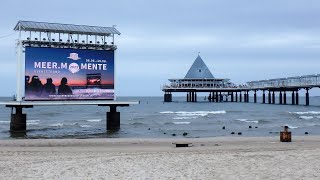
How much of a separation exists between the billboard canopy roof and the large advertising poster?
44.4 inches

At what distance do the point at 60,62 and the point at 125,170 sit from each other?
59.7 ft

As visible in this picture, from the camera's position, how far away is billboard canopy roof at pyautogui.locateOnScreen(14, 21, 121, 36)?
26969 millimetres

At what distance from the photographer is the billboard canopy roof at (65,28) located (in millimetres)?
26969

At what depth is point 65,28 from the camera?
27.9 metres

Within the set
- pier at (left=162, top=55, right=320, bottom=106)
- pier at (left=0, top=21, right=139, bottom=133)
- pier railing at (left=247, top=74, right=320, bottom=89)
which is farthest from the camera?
pier at (left=162, top=55, right=320, bottom=106)

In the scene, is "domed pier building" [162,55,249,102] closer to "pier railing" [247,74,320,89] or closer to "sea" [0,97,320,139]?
"pier railing" [247,74,320,89]

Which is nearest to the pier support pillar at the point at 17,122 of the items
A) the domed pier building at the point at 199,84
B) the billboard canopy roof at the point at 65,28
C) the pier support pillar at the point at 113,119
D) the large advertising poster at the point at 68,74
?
the large advertising poster at the point at 68,74

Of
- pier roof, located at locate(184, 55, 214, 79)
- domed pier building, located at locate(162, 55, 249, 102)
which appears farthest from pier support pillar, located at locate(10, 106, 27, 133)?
pier roof, located at locate(184, 55, 214, 79)

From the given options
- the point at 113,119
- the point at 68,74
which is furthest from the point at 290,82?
the point at 68,74

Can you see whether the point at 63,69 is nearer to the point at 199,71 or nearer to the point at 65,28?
the point at 65,28

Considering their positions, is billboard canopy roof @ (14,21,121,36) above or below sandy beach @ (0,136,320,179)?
above

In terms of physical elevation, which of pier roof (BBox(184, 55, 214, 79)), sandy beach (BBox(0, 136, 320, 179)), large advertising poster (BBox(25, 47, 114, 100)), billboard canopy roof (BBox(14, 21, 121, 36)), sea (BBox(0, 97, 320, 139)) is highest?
pier roof (BBox(184, 55, 214, 79))

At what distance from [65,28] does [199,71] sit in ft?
243

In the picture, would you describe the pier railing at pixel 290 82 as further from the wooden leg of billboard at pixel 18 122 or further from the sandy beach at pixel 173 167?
the sandy beach at pixel 173 167
